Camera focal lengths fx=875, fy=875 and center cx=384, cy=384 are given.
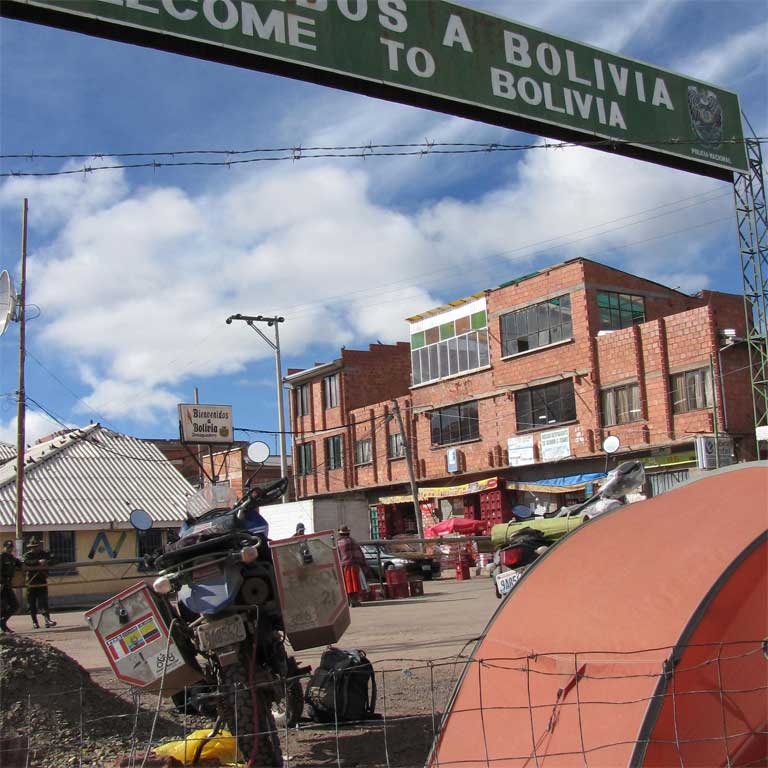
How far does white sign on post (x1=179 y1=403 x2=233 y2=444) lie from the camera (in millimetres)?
39875

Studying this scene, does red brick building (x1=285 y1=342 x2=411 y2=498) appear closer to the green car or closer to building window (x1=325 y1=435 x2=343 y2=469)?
building window (x1=325 y1=435 x2=343 y2=469)

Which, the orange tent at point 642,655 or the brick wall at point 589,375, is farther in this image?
the brick wall at point 589,375

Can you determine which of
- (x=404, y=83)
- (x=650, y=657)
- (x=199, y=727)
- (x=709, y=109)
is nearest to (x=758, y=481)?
(x=650, y=657)

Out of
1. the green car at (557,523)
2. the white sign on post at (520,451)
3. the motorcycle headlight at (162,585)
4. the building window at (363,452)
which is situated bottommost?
the green car at (557,523)

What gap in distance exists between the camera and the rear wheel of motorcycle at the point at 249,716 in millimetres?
5082

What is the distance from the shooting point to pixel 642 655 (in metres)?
3.95

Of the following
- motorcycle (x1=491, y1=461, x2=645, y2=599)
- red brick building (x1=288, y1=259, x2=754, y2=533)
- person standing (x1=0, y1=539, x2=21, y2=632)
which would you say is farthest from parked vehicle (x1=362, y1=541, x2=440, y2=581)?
motorcycle (x1=491, y1=461, x2=645, y2=599)

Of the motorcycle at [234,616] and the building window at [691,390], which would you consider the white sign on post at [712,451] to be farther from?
the motorcycle at [234,616]

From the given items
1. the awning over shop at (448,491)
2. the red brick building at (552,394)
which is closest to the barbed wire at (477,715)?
the red brick building at (552,394)

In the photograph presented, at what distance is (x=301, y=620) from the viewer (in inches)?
221

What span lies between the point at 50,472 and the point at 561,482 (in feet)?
60.3

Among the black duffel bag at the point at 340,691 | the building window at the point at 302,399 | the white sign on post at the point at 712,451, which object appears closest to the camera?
the black duffel bag at the point at 340,691

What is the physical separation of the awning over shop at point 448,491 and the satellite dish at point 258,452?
27.1m

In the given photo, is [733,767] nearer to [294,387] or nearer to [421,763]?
[421,763]
